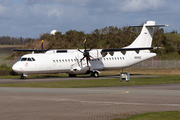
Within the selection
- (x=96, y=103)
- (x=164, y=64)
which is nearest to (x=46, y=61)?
(x=96, y=103)

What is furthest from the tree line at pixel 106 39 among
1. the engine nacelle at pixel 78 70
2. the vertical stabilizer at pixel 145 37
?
the engine nacelle at pixel 78 70

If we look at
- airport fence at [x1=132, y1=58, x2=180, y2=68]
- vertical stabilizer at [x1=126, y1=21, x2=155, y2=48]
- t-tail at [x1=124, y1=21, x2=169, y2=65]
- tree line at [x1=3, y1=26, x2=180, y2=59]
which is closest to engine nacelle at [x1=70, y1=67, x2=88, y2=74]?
t-tail at [x1=124, y1=21, x2=169, y2=65]

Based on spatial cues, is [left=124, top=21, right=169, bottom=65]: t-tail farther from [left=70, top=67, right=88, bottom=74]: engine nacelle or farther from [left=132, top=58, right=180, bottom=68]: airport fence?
[left=132, top=58, right=180, bottom=68]: airport fence

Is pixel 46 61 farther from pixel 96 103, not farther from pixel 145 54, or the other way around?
pixel 96 103

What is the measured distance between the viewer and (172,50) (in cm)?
8250

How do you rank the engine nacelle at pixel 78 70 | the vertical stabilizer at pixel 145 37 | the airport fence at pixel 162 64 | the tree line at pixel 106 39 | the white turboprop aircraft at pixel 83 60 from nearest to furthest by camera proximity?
the white turboprop aircraft at pixel 83 60 < the engine nacelle at pixel 78 70 < the vertical stabilizer at pixel 145 37 < the airport fence at pixel 162 64 < the tree line at pixel 106 39

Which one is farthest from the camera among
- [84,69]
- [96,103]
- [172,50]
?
[172,50]

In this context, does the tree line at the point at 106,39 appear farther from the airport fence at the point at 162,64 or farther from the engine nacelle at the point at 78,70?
the engine nacelle at the point at 78,70

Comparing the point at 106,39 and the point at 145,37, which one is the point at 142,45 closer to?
the point at 145,37

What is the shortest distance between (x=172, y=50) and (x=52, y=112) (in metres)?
75.7

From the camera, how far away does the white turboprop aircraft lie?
112 feet

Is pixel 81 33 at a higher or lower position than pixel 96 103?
higher

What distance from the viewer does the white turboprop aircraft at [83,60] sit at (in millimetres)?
34062

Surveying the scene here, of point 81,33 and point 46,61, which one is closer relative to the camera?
point 46,61
